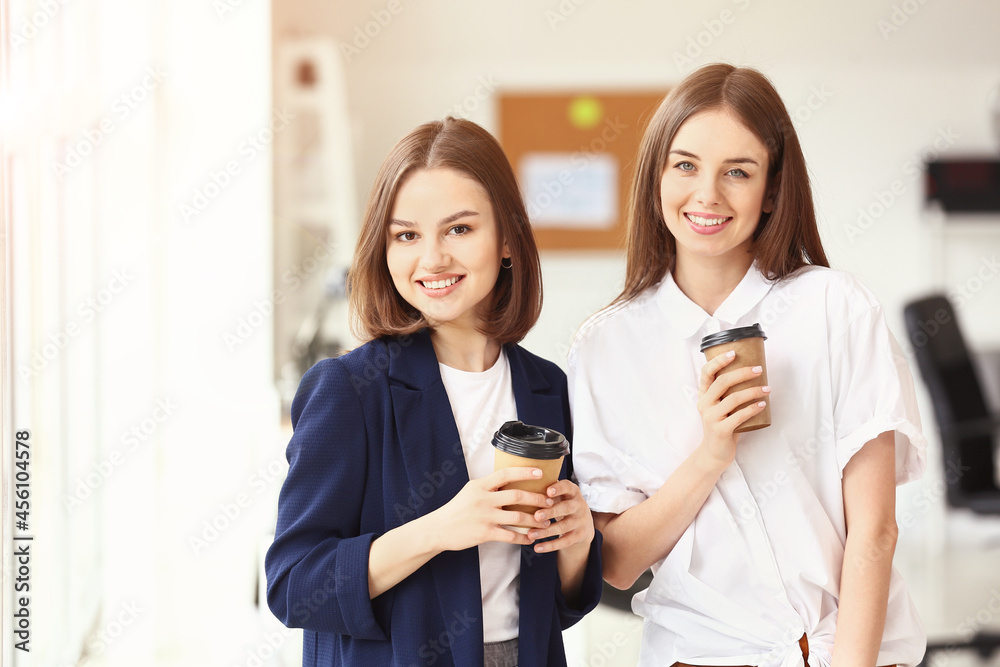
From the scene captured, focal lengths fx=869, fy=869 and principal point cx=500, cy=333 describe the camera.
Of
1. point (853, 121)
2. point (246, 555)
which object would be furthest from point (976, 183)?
point (246, 555)

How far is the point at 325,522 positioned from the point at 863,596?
0.72 metres

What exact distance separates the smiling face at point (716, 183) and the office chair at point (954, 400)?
2.08m

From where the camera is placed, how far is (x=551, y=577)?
3.91ft

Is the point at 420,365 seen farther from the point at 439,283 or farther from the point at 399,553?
the point at 399,553

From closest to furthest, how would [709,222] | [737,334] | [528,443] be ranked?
1. [528,443]
2. [737,334]
3. [709,222]

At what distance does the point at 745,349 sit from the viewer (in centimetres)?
115

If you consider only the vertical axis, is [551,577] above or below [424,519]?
below

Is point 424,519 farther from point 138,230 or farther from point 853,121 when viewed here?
point 853,121

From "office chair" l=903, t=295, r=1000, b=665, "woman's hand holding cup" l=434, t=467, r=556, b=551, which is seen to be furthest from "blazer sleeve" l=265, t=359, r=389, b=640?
"office chair" l=903, t=295, r=1000, b=665

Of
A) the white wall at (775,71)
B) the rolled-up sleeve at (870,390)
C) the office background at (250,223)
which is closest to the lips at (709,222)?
the rolled-up sleeve at (870,390)

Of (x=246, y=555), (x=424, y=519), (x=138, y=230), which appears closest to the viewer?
(x=424, y=519)

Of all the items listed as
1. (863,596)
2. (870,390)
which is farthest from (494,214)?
(863,596)

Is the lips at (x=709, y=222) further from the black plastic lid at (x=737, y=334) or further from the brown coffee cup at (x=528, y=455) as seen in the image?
the brown coffee cup at (x=528, y=455)

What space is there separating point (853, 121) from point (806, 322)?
495 centimetres
